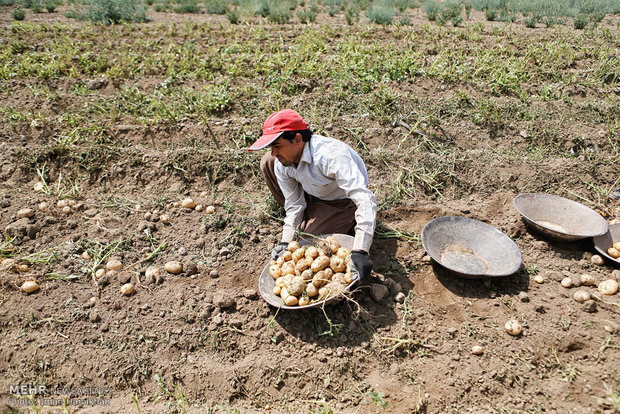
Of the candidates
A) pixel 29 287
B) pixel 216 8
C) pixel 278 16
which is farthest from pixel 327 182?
pixel 216 8

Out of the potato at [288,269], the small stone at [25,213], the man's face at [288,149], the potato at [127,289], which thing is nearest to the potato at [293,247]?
the potato at [288,269]

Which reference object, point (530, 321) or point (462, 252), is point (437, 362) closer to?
point (530, 321)

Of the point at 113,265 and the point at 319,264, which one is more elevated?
→ the point at 319,264

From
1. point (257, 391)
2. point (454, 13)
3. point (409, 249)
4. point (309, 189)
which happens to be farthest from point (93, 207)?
point (454, 13)

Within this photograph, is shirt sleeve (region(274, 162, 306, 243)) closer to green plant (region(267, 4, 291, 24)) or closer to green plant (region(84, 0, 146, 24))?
green plant (region(267, 4, 291, 24))

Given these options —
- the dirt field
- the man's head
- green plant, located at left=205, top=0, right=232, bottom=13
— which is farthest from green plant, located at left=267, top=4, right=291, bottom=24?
the man's head

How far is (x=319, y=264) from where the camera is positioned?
2.44m

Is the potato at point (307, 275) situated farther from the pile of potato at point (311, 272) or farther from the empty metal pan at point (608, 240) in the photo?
the empty metal pan at point (608, 240)

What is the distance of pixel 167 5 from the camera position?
37.1 feet

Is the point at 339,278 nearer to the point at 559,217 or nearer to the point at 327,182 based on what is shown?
the point at 327,182

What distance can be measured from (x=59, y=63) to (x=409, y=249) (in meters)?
5.93

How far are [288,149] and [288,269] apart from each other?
81 cm

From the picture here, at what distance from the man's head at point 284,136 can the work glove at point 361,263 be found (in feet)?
2.67

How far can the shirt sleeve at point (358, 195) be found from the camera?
2398 millimetres
